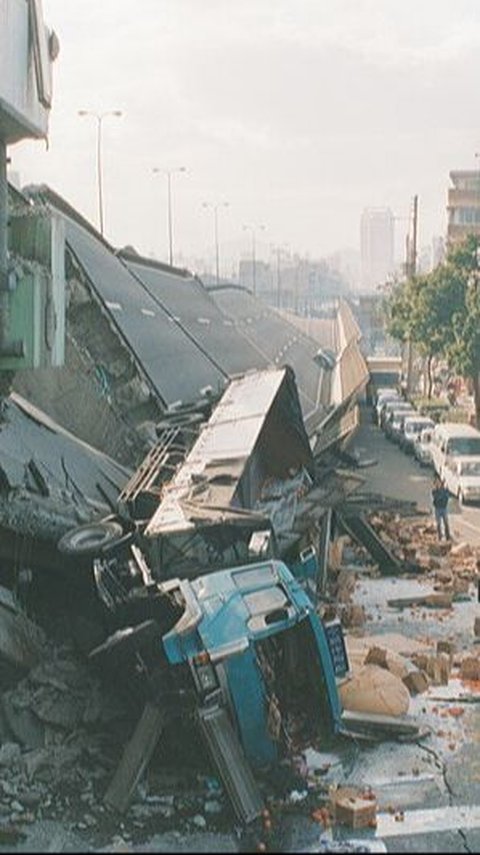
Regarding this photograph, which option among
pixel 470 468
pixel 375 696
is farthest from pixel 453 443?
pixel 375 696

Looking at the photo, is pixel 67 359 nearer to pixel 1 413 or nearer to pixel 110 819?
pixel 1 413

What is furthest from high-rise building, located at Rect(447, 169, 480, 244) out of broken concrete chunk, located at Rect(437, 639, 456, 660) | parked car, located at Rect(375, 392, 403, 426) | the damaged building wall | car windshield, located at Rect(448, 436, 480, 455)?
broken concrete chunk, located at Rect(437, 639, 456, 660)

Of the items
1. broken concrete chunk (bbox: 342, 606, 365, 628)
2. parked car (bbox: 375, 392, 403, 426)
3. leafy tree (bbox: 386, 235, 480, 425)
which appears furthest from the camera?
parked car (bbox: 375, 392, 403, 426)

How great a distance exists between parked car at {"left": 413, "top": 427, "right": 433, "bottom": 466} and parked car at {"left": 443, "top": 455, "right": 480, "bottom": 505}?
4559 millimetres

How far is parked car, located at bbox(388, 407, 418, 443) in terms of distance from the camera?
42094 mm

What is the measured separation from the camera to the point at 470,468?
29.5 metres

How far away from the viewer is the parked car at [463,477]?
27906 millimetres

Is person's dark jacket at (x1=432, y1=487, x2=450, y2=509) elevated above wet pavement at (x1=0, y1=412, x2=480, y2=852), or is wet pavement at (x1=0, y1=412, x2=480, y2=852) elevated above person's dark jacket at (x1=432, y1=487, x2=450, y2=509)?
wet pavement at (x1=0, y1=412, x2=480, y2=852)

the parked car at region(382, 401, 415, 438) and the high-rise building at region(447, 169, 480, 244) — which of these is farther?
the high-rise building at region(447, 169, 480, 244)

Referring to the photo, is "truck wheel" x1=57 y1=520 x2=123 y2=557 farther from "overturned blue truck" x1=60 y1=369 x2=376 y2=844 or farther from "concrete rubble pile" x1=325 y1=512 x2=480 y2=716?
"concrete rubble pile" x1=325 y1=512 x2=480 y2=716

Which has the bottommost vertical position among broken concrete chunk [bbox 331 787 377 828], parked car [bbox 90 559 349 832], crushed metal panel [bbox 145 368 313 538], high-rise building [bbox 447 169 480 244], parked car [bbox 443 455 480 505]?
parked car [bbox 443 455 480 505]

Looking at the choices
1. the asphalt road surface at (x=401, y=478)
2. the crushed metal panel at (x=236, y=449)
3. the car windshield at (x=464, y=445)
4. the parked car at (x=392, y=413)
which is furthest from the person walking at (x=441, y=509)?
the parked car at (x=392, y=413)

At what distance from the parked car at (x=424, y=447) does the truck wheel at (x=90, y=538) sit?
24004 mm

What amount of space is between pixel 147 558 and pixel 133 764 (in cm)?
263
